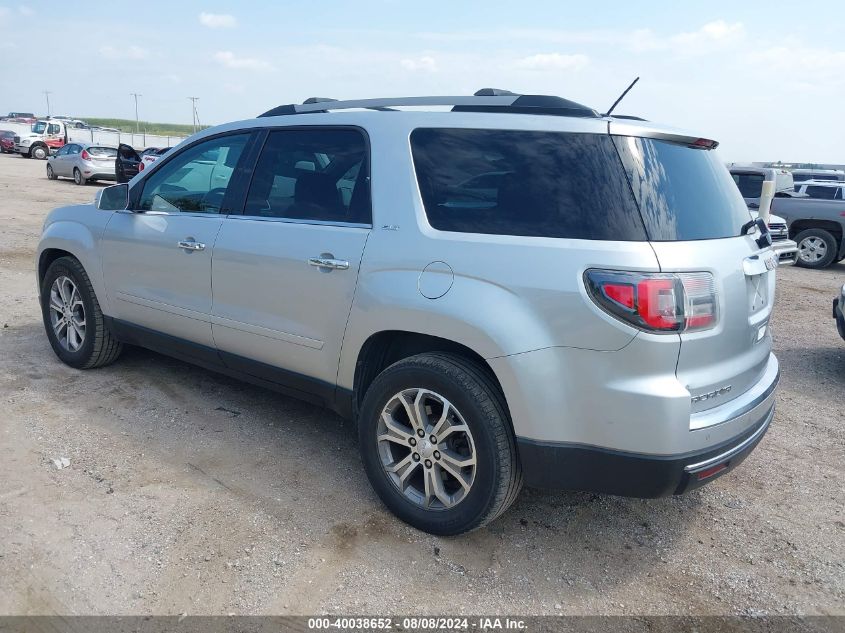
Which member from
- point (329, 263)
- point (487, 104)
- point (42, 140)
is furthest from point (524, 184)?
point (42, 140)

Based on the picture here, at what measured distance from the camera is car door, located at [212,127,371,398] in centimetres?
339

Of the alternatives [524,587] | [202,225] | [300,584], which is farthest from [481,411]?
[202,225]

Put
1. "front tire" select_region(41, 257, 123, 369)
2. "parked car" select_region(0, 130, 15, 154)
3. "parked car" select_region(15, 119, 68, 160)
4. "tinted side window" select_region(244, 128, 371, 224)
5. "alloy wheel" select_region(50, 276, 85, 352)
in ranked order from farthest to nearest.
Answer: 1. "parked car" select_region(0, 130, 15, 154)
2. "parked car" select_region(15, 119, 68, 160)
3. "alloy wheel" select_region(50, 276, 85, 352)
4. "front tire" select_region(41, 257, 123, 369)
5. "tinted side window" select_region(244, 128, 371, 224)

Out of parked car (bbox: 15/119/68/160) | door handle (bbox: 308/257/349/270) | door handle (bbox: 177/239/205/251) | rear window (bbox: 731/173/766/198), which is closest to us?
door handle (bbox: 308/257/349/270)

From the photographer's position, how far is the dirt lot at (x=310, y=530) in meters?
2.74

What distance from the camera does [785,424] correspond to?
15.5 feet

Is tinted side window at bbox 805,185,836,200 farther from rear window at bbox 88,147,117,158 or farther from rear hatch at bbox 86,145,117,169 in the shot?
rear window at bbox 88,147,117,158

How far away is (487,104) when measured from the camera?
3.12 meters

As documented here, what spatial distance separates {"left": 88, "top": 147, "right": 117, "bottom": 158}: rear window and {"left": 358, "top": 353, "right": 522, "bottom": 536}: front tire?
24.3 metres

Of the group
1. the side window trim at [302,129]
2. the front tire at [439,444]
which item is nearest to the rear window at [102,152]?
the side window trim at [302,129]

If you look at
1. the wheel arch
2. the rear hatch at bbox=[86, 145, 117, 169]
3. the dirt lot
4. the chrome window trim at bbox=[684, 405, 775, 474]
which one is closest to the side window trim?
the dirt lot

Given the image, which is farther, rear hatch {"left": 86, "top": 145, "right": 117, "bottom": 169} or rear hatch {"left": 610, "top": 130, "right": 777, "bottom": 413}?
rear hatch {"left": 86, "top": 145, "right": 117, "bottom": 169}

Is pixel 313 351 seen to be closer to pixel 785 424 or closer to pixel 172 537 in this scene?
pixel 172 537

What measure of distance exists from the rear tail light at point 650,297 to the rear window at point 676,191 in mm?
196
